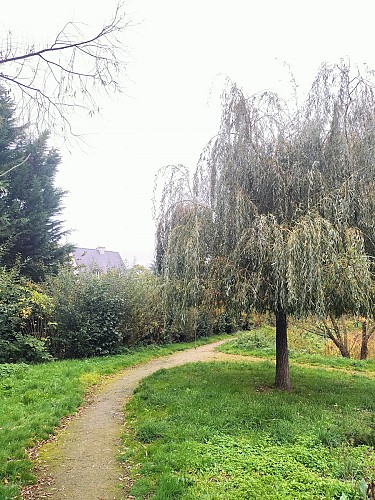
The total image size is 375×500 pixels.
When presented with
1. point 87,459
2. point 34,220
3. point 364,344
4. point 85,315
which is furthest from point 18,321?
point 364,344

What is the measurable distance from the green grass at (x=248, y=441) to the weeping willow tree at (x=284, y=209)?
1.43 m

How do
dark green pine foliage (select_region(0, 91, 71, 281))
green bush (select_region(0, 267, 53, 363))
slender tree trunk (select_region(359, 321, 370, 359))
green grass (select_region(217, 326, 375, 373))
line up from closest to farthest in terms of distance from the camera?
green bush (select_region(0, 267, 53, 363)) → green grass (select_region(217, 326, 375, 373)) → slender tree trunk (select_region(359, 321, 370, 359)) → dark green pine foliage (select_region(0, 91, 71, 281))

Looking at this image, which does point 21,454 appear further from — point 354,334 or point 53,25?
point 354,334

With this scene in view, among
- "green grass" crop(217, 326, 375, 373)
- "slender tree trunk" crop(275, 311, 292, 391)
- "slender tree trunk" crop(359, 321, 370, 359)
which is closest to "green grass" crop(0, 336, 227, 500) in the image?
"slender tree trunk" crop(275, 311, 292, 391)

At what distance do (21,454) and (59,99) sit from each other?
3894mm

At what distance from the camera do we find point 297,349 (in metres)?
14.0

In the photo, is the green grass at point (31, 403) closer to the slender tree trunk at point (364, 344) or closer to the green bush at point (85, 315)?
the green bush at point (85, 315)

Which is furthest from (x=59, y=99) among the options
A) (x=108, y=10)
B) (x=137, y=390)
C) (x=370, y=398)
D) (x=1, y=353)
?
(x=1, y=353)

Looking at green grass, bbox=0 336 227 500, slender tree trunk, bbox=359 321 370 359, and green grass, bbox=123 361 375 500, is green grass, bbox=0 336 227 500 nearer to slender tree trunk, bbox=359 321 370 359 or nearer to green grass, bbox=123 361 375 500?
green grass, bbox=123 361 375 500

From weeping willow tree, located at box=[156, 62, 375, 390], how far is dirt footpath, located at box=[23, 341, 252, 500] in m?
2.28

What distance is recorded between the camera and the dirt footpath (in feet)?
11.8

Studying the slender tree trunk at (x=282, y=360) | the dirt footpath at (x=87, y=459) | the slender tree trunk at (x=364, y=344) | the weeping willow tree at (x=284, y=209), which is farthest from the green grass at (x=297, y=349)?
the dirt footpath at (x=87, y=459)

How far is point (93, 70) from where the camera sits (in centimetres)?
306

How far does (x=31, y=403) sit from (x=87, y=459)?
232cm
